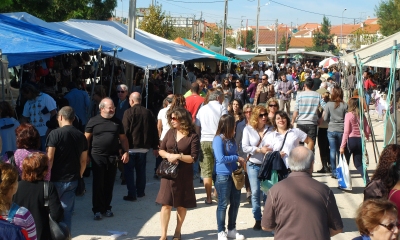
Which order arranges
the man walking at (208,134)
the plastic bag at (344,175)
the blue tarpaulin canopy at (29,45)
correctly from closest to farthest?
the blue tarpaulin canopy at (29,45), the man walking at (208,134), the plastic bag at (344,175)

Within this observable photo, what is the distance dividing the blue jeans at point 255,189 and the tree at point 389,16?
1450 inches

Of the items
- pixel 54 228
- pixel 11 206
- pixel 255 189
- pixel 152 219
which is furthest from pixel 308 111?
pixel 11 206

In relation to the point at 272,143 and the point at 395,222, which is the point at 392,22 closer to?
the point at 272,143

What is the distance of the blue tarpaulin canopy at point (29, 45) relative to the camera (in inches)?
327

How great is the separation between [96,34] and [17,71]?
96.9 inches

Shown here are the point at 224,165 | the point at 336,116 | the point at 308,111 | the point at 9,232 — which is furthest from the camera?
the point at 308,111

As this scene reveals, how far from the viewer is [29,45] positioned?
8633 millimetres

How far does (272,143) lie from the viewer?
7.30 metres

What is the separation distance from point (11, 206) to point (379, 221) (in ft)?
7.86

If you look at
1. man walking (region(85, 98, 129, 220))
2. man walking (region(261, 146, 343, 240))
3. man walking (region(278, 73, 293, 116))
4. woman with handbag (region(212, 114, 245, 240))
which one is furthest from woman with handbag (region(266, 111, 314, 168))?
man walking (region(278, 73, 293, 116))

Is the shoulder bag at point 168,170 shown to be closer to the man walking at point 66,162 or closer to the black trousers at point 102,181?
the man walking at point 66,162

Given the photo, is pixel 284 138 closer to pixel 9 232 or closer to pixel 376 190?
pixel 376 190

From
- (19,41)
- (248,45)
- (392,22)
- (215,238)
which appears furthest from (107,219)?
(248,45)

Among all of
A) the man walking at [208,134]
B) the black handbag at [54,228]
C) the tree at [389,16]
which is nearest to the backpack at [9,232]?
the black handbag at [54,228]
